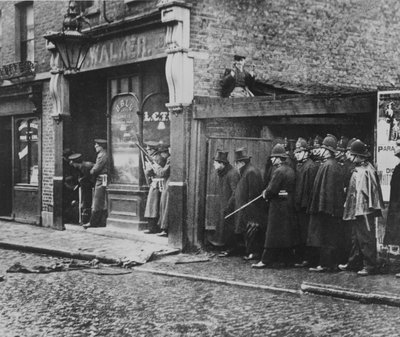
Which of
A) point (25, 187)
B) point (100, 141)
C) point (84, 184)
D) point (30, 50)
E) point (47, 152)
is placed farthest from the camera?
point (25, 187)

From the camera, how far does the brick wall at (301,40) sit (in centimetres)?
Answer: 1197

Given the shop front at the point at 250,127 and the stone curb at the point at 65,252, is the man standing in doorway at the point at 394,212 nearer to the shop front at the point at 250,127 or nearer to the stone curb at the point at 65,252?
the shop front at the point at 250,127

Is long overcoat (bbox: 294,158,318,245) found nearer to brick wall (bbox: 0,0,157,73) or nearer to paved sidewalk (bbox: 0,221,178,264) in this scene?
paved sidewalk (bbox: 0,221,178,264)

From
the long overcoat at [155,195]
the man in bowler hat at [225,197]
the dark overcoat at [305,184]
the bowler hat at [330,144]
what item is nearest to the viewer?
the bowler hat at [330,144]

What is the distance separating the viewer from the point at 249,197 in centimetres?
1080

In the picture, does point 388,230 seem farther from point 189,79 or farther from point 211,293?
point 189,79

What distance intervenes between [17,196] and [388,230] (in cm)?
1099

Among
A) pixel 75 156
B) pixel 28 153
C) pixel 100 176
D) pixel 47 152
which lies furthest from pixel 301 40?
pixel 28 153

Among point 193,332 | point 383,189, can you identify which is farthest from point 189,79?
point 193,332

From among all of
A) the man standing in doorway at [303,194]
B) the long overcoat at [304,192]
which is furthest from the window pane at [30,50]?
the long overcoat at [304,192]

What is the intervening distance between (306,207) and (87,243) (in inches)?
189

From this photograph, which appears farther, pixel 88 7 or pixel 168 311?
pixel 88 7

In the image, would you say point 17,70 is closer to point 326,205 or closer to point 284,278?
point 326,205

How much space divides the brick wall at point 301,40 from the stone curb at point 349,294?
4796 mm
